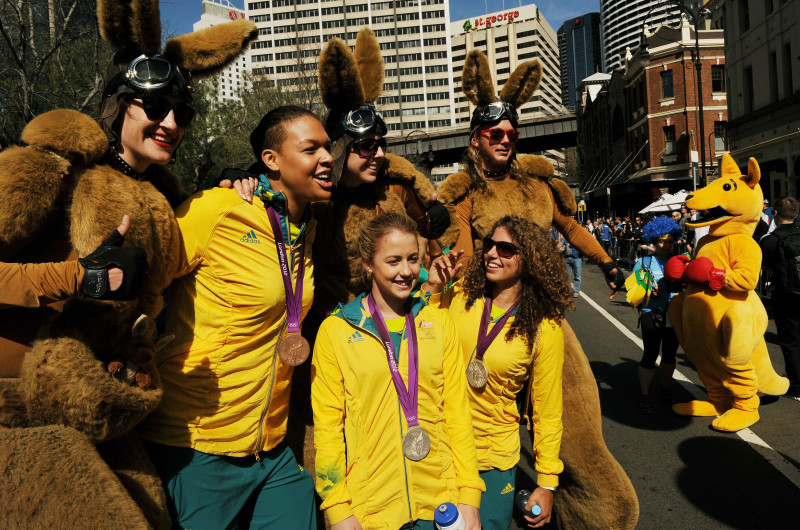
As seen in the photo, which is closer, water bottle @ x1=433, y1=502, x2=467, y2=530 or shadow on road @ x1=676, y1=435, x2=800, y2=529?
water bottle @ x1=433, y1=502, x2=467, y2=530

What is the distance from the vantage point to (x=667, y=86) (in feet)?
141

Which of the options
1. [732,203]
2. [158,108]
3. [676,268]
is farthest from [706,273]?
[158,108]

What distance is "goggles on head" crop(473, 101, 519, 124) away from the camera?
12.0 ft

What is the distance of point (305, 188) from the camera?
8.34ft

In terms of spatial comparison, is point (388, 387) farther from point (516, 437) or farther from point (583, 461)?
point (583, 461)

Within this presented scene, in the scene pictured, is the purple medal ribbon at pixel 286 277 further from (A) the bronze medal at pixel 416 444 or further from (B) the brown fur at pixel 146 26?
(B) the brown fur at pixel 146 26

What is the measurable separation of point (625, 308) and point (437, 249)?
Result: 1024 cm

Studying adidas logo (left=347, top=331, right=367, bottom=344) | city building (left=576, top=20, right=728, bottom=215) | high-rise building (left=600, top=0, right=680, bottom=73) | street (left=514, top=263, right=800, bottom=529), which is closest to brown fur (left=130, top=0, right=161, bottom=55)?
adidas logo (left=347, top=331, right=367, bottom=344)

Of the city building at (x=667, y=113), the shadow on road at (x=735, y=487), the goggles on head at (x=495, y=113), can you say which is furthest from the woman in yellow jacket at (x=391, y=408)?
the city building at (x=667, y=113)

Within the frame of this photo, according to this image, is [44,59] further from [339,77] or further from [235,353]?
[235,353]

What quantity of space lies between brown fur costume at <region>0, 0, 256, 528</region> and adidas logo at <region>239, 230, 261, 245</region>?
378 millimetres

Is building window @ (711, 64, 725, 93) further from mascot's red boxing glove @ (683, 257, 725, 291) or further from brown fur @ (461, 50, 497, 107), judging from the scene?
brown fur @ (461, 50, 497, 107)

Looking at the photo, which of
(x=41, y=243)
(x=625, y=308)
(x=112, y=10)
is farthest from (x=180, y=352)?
(x=625, y=308)

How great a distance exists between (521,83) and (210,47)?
2.27m
